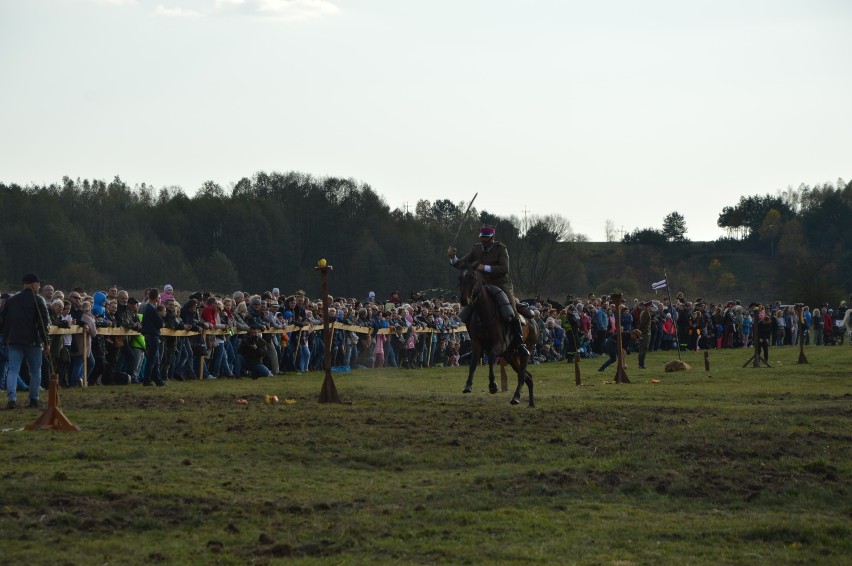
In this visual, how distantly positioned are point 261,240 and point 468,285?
61.2 metres

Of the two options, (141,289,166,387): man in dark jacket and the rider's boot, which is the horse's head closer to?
the rider's boot

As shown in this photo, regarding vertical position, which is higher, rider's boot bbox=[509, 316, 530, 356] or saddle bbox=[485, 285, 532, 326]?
saddle bbox=[485, 285, 532, 326]

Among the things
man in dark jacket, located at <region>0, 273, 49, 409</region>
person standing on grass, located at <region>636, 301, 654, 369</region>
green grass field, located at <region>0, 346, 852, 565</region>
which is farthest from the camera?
person standing on grass, located at <region>636, 301, 654, 369</region>

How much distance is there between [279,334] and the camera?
3158cm

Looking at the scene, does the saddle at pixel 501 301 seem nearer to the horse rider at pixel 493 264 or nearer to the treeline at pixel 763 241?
the horse rider at pixel 493 264

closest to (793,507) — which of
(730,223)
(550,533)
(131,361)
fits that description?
(550,533)

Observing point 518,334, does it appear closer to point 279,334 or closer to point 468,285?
point 468,285

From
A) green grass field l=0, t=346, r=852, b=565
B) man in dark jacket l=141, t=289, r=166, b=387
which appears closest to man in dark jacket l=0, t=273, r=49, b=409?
green grass field l=0, t=346, r=852, b=565

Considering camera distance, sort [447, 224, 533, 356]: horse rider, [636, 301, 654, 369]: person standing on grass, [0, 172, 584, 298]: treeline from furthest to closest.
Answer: [0, 172, 584, 298]: treeline
[636, 301, 654, 369]: person standing on grass
[447, 224, 533, 356]: horse rider

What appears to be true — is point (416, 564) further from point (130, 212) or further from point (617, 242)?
point (617, 242)

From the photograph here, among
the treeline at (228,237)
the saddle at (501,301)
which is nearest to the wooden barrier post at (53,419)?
the saddle at (501,301)

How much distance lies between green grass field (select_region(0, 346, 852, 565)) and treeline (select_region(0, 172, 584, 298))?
4783cm

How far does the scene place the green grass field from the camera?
9.45 metres

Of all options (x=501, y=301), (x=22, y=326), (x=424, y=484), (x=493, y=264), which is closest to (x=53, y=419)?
(x=22, y=326)
